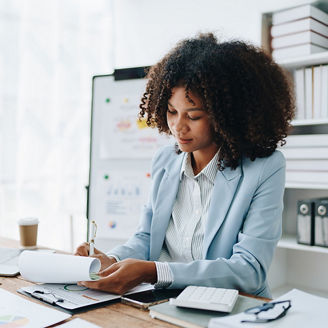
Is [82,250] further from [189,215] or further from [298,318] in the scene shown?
[298,318]

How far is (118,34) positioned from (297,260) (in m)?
2.28

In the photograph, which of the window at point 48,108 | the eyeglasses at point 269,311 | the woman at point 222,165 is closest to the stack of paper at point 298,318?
the eyeglasses at point 269,311

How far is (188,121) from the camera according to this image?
1.30m

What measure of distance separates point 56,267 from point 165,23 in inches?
102

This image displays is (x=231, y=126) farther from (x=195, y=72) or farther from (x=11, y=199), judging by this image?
(x=11, y=199)

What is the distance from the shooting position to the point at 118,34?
351 centimetres

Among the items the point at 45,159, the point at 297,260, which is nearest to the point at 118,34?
the point at 45,159

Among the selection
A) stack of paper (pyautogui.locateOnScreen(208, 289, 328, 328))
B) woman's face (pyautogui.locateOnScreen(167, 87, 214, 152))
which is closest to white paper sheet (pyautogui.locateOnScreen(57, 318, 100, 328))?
stack of paper (pyautogui.locateOnScreen(208, 289, 328, 328))

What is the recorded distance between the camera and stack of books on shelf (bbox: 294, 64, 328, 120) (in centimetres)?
213

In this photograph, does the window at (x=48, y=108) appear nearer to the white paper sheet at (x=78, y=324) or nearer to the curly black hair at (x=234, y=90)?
the curly black hair at (x=234, y=90)

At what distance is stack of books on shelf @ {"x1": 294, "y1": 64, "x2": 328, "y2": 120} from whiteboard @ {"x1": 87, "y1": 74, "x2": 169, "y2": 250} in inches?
30.2

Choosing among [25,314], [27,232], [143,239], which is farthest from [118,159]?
[25,314]

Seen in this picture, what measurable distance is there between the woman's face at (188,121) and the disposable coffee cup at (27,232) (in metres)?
0.72

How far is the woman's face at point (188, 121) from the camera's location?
1292 mm
